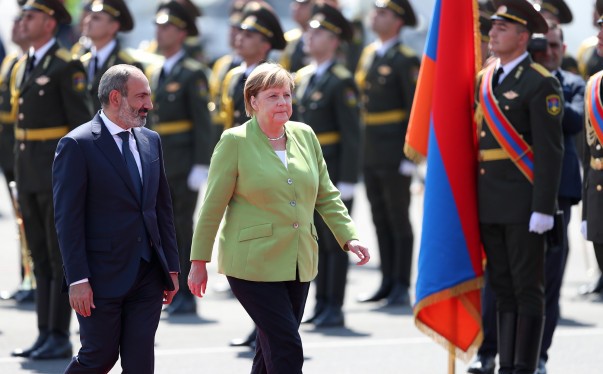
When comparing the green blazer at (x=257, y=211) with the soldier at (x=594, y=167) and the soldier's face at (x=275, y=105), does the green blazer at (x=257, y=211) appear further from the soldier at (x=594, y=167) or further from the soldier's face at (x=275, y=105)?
the soldier at (x=594, y=167)

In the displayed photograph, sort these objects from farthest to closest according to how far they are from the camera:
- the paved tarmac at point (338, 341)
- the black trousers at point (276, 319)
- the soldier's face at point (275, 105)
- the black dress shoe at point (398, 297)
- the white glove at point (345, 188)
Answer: the black dress shoe at point (398, 297) < the white glove at point (345, 188) < the paved tarmac at point (338, 341) < the soldier's face at point (275, 105) < the black trousers at point (276, 319)

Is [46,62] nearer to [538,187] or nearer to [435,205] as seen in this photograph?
[435,205]

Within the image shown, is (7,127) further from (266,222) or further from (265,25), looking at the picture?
(266,222)

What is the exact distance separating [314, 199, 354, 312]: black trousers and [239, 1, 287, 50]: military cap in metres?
1.24

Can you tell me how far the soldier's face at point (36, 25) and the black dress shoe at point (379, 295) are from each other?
11.2ft

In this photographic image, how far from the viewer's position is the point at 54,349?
8234mm

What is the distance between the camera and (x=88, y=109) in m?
8.52

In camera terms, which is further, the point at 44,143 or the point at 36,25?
the point at 36,25

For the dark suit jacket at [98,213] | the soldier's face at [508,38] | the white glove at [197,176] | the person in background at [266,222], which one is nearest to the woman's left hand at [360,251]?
the person in background at [266,222]

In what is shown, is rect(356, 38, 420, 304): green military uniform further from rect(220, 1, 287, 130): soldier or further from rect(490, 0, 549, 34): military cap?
rect(490, 0, 549, 34): military cap

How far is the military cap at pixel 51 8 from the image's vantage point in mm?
8836

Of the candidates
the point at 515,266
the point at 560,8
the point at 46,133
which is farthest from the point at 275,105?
the point at 560,8

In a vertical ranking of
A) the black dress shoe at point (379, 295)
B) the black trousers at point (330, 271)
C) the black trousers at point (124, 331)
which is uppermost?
the black trousers at point (124, 331)

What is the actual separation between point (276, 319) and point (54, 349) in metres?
2.51
